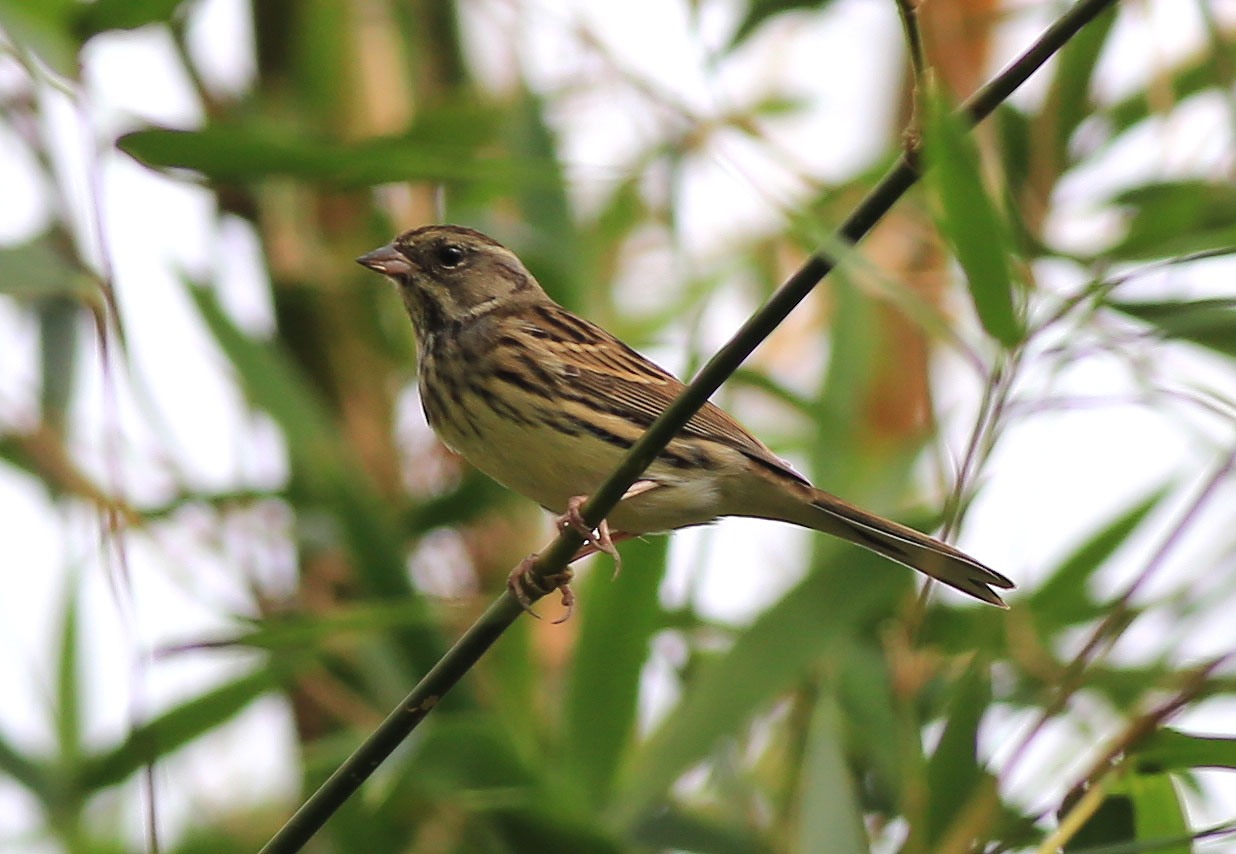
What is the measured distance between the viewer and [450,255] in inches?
132

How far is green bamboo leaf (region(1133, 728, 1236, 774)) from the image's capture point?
82.4 inches

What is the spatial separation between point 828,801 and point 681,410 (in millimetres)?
1129

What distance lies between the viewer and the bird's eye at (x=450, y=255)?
334 cm

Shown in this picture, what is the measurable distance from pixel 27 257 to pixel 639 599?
1224mm

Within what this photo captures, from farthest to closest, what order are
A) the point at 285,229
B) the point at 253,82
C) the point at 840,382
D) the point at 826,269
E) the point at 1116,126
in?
the point at 253,82
the point at 285,229
the point at 1116,126
the point at 840,382
the point at 826,269

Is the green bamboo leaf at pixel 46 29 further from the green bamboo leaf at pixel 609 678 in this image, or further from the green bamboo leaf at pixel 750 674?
the green bamboo leaf at pixel 750 674

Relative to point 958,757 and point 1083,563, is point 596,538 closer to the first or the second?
point 958,757

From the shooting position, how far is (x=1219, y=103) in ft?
11.7

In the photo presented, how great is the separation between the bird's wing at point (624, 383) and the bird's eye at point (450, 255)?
26 cm

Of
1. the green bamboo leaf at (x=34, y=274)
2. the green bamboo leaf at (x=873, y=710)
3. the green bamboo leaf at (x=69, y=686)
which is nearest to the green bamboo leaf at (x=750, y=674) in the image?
the green bamboo leaf at (x=873, y=710)

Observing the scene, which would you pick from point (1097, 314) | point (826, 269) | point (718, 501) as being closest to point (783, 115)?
point (718, 501)

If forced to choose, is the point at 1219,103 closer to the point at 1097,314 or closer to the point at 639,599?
the point at 1097,314

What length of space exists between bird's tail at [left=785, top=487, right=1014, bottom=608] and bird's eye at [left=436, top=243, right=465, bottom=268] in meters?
0.93

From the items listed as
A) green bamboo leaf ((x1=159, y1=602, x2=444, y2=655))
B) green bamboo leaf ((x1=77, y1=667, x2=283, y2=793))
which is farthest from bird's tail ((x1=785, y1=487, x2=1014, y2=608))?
green bamboo leaf ((x1=77, y1=667, x2=283, y2=793))
